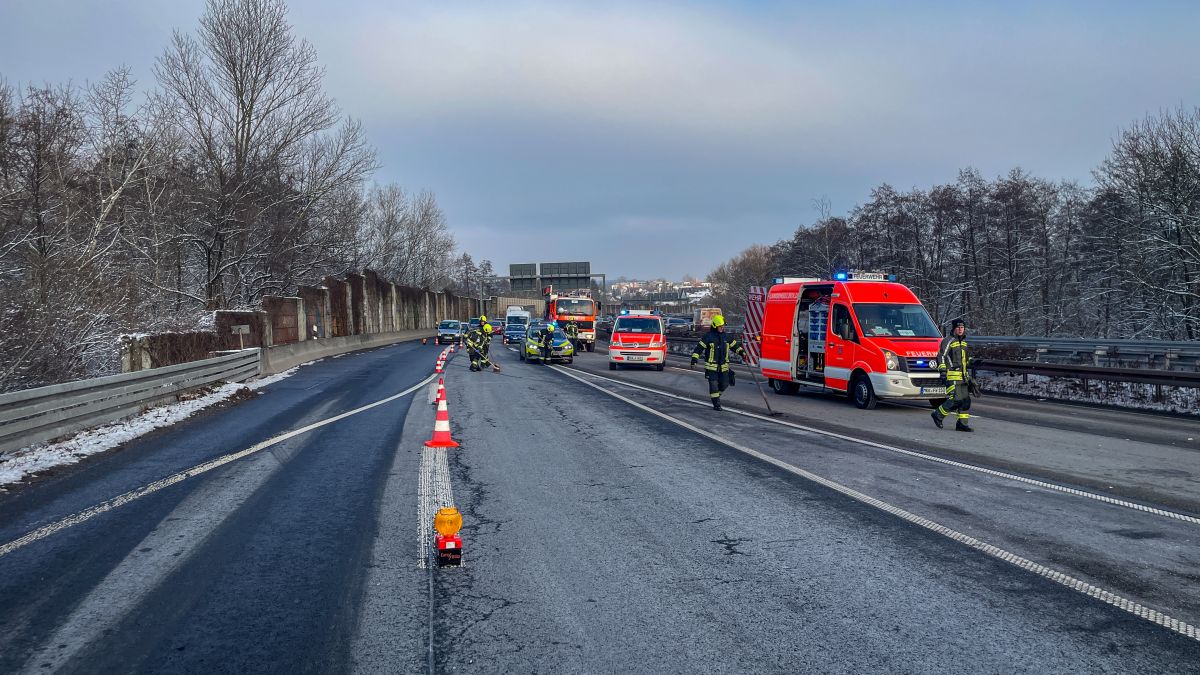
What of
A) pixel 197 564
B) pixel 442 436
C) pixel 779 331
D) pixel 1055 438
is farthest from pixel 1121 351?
pixel 197 564

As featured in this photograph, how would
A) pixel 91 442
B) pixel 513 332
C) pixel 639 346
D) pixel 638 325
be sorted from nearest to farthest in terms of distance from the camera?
pixel 91 442
pixel 639 346
pixel 638 325
pixel 513 332

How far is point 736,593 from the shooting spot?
4965 millimetres

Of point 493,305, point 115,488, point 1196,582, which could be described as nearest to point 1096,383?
point 1196,582

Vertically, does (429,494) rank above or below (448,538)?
below

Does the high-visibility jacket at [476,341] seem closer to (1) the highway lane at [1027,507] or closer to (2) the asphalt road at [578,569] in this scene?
(1) the highway lane at [1027,507]

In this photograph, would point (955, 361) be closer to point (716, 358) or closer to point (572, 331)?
point (716, 358)

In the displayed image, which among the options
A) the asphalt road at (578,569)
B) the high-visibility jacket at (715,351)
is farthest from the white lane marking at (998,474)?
the high-visibility jacket at (715,351)

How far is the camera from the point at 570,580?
522cm

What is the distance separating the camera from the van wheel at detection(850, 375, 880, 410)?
15.6 metres

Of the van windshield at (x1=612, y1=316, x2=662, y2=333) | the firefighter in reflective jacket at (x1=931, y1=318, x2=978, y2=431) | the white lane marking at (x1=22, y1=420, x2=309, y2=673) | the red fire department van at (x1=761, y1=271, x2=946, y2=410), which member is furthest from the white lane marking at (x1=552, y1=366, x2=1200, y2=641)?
the van windshield at (x1=612, y1=316, x2=662, y2=333)

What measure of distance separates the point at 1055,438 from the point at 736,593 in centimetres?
926

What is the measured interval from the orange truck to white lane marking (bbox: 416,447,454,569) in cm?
3254

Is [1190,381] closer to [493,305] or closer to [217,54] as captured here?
[217,54]

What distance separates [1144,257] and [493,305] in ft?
290
